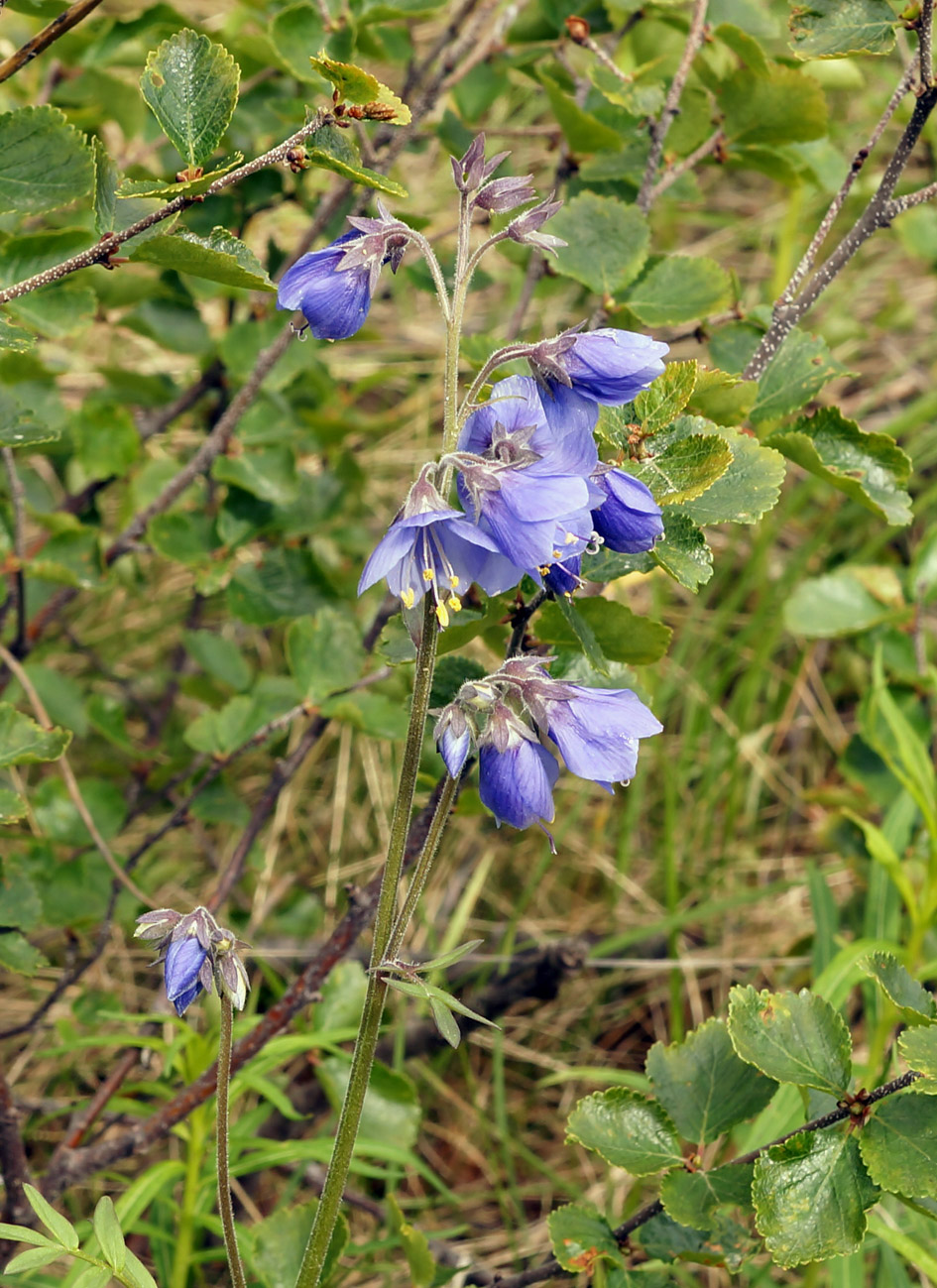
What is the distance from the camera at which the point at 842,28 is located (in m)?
1.77

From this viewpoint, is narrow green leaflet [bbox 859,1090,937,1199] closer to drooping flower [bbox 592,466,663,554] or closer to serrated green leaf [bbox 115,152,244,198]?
drooping flower [bbox 592,466,663,554]

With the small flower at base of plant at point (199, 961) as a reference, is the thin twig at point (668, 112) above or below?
above

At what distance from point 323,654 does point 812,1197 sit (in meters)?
1.34

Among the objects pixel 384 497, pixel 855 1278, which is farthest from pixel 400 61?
pixel 855 1278

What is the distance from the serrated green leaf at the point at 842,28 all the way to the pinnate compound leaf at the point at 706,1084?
58.1 inches

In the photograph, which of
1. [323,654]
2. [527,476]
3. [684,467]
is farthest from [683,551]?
[323,654]

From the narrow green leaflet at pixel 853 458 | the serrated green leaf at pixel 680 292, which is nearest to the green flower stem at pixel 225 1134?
the narrow green leaflet at pixel 853 458

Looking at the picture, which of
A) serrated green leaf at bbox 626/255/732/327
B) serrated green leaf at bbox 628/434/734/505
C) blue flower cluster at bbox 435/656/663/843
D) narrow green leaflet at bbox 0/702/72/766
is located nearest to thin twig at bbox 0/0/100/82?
serrated green leaf at bbox 626/255/732/327

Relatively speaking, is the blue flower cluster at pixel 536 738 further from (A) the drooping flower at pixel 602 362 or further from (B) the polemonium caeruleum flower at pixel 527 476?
(A) the drooping flower at pixel 602 362

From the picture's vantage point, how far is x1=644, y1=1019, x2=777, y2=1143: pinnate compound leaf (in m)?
1.80

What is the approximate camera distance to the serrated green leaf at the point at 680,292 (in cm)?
208

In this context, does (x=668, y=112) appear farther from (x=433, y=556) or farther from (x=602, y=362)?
(x=433, y=556)

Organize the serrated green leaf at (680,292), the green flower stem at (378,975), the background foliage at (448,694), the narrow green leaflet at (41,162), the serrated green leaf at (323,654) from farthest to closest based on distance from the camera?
1. the serrated green leaf at (323,654)
2. the serrated green leaf at (680,292)
3. the narrow green leaflet at (41,162)
4. the background foliage at (448,694)
5. the green flower stem at (378,975)

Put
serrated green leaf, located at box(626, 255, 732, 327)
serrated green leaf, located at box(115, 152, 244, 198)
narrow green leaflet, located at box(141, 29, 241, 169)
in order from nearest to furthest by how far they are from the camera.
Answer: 1. serrated green leaf, located at box(115, 152, 244, 198)
2. narrow green leaflet, located at box(141, 29, 241, 169)
3. serrated green leaf, located at box(626, 255, 732, 327)
